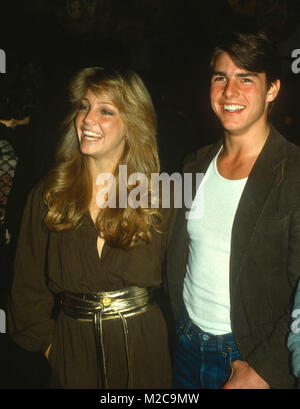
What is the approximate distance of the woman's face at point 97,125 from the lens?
1.58 meters

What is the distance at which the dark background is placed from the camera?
241cm

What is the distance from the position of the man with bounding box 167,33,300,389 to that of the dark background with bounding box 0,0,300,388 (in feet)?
2.87

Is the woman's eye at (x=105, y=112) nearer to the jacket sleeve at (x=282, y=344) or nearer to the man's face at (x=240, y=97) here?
the man's face at (x=240, y=97)

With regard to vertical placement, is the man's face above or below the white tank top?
above

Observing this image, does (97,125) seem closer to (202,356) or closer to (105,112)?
(105,112)

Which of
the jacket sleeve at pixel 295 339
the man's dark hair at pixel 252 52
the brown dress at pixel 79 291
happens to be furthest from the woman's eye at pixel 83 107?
the jacket sleeve at pixel 295 339

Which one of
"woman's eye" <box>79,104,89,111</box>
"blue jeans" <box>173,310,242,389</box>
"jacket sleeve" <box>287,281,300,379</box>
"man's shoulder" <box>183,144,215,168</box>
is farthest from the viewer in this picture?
"man's shoulder" <box>183,144,215,168</box>

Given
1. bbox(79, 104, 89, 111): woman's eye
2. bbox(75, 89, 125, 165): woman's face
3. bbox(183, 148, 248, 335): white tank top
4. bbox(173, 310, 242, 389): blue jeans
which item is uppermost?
bbox(79, 104, 89, 111): woman's eye

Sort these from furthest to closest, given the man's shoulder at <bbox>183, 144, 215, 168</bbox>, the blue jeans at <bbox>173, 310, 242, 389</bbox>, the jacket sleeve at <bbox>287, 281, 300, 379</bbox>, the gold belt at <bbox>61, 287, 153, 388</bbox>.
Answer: the man's shoulder at <bbox>183, 144, 215, 168</bbox> < the gold belt at <bbox>61, 287, 153, 388</bbox> < the blue jeans at <bbox>173, 310, 242, 389</bbox> < the jacket sleeve at <bbox>287, 281, 300, 379</bbox>

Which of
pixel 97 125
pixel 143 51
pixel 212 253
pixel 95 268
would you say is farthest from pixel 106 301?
pixel 143 51

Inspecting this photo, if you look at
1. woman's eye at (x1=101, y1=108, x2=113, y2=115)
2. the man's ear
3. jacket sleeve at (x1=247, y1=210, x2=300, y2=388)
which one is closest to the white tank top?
jacket sleeve at (x1=247, y1=210, x2=300, y2=388)

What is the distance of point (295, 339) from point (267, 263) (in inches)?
11.4

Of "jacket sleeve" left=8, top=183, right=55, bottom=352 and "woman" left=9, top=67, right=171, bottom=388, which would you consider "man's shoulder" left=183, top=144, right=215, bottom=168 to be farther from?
"jacket sleeve" left=8, top=183, right=55, bottom=352
